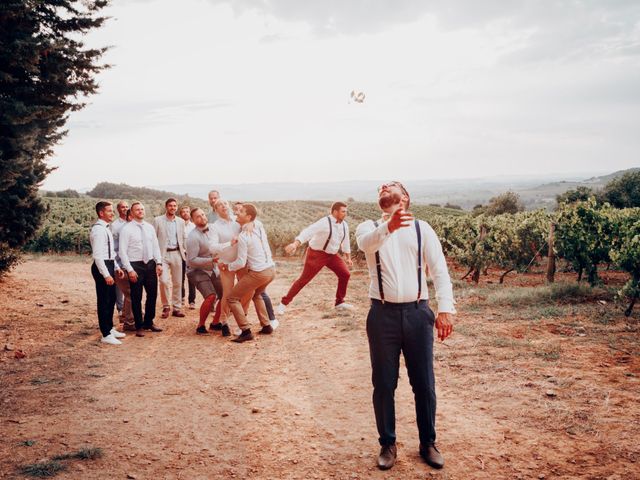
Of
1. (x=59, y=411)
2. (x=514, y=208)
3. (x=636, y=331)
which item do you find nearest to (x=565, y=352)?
(x=636, y=331)

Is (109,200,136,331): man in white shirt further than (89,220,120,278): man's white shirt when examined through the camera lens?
Yes

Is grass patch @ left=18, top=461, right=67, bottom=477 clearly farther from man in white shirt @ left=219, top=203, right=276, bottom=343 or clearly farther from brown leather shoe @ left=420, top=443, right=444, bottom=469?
man in white shirt @ left=219, top=203, right=276, bottom=343

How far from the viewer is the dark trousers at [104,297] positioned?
23.0 ft

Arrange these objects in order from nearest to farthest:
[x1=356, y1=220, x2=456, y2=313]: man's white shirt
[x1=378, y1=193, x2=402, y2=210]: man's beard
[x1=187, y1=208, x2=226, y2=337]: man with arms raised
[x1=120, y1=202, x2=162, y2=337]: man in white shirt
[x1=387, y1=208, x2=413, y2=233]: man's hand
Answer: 1. [x1=387, y1=208, x2=413, y2=233]: man's hand
2. [x1=378, y1=193, x2=402, y2=210]: man's beard
3. [x1=356, y1=220, x2=456, y2=313]: man's white shirt
4. [x1=120, y1=202, x2=162, y2=337]: man in white shirt
5. [x1=187, y1=208, x2=226, y2=337]: man with arms raised

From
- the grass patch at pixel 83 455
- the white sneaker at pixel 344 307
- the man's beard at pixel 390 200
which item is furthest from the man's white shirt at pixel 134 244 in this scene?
the man's beard at pixel 390 200

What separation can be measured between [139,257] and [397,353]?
5.46 metres

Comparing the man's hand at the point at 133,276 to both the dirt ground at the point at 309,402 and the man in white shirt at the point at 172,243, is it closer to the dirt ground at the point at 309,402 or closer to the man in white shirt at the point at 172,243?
the dirt ground at the point at 309,402

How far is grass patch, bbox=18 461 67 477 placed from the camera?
3.54m

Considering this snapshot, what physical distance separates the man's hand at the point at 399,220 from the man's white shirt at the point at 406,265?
1.02 ft

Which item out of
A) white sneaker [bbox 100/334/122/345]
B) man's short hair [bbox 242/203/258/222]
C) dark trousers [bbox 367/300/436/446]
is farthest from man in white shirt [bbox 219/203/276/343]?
dark trousers [bbox 367/300/436/446]

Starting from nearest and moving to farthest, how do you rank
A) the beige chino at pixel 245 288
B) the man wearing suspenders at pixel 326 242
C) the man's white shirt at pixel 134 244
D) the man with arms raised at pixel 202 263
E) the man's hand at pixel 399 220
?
the man's hand at pixel 399 220 → the beige chino at pixel 245 288 → the man's white shirt at pixel 134 244 → the man with arms raised at pixel 202 263 → the man wearing suspenders at pixel 326 242

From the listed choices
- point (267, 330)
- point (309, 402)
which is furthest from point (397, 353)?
point (267, 330)

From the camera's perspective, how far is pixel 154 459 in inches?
152

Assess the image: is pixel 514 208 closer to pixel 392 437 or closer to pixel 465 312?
pixel 465 312
